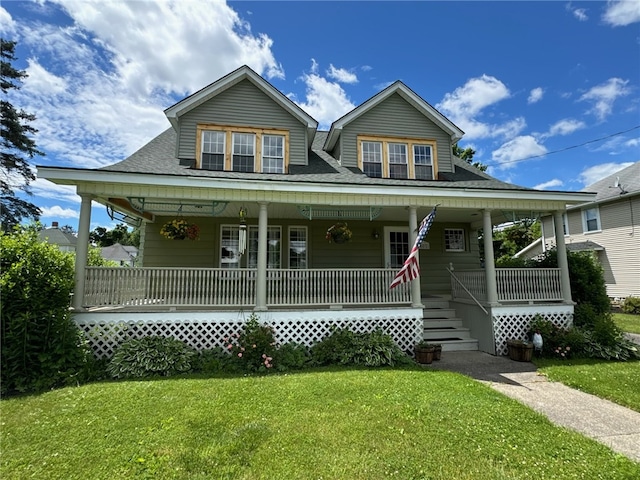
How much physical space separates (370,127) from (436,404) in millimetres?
8276

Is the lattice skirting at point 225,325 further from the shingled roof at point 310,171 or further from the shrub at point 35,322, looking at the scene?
the shingled roof at point 310,171

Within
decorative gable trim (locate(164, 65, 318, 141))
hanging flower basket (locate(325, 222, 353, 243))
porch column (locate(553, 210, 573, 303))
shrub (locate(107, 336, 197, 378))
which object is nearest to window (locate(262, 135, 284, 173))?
decorative gable trim (locate(164, 65, 318, 141))

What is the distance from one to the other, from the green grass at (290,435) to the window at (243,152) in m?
6.15

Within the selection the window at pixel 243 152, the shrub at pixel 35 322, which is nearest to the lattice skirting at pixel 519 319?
the window at pixel 243 152

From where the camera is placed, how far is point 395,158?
32.7 ft

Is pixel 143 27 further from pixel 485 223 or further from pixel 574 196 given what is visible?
pixel 574 196

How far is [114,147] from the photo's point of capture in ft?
43.7

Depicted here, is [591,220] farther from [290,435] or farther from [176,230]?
[176,230]

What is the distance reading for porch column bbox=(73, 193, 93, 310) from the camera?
639cm

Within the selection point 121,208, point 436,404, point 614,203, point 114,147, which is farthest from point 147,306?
point 614,203

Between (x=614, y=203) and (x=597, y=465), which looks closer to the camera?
(x=597, y=465)

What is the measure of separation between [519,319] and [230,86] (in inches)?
420

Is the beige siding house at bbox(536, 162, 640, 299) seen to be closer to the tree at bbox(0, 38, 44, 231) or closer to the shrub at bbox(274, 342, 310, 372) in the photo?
the shrub at bbox(274, 342, 310, 372)

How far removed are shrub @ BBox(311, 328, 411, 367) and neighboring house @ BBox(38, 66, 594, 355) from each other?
0.41 metres
